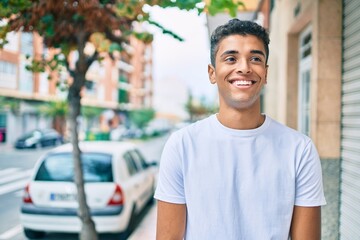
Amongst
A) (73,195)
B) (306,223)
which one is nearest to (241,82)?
(306,223)

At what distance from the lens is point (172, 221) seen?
5.37 feet

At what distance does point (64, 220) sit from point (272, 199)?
5.11 m

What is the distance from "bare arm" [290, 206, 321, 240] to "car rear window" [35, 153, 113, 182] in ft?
16.0

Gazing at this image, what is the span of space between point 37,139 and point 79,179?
Result: 76.7 feet

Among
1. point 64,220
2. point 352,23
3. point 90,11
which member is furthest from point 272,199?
point 64,220

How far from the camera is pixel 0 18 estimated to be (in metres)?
4.20

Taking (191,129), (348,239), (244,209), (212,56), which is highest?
(212,56)

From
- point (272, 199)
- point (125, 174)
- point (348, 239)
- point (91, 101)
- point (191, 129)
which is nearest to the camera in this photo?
point (272, 199)

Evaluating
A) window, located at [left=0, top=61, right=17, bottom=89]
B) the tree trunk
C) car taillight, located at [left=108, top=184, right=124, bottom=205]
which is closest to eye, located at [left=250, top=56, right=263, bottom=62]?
the tree trunk

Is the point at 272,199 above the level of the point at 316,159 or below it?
below

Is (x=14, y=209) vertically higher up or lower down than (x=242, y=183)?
lower down

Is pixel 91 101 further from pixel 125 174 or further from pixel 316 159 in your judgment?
pixel 316 159

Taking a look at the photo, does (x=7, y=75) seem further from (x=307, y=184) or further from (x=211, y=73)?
(x=307, y=184)

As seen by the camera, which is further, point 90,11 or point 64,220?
point 64,220
